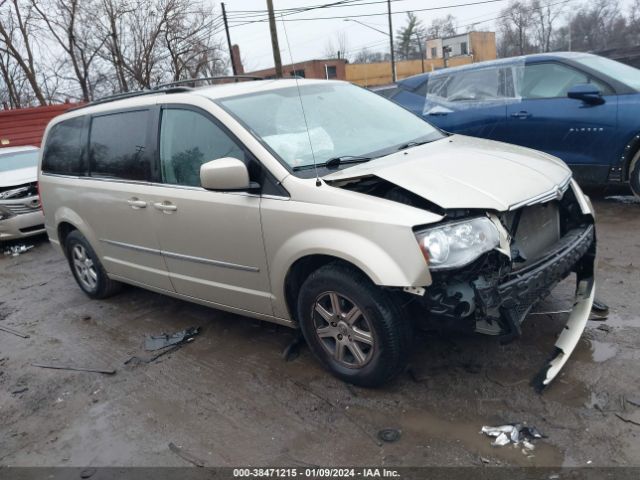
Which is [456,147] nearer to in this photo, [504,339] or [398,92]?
[504,339]

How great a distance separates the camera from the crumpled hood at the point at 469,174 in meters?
2.88

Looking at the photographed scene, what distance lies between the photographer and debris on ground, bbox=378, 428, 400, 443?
Answer: 112 inches

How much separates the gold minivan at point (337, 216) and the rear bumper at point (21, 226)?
422 cm

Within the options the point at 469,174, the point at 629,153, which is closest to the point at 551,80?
the point at 629,153

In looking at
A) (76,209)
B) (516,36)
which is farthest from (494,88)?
(516,36)

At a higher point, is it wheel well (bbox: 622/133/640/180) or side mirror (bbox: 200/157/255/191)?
side mirror (bbox: 200/157/255/191)

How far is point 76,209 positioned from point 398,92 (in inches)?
199

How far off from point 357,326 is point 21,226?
694 cm

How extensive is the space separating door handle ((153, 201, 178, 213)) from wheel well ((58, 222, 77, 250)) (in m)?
1.81

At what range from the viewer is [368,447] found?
2807mm

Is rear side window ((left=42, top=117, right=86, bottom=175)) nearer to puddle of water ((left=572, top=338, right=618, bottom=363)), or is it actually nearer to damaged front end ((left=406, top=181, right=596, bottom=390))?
damaged front end ((left=406, top=181, right=596, bottom=390))

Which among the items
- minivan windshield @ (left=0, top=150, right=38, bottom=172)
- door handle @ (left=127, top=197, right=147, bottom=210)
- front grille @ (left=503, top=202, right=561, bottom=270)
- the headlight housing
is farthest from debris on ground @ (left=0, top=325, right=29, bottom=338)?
minivan windshield @ (left=0, top=150, right=38, bottom=172)

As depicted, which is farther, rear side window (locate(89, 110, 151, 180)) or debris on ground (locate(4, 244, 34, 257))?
debris on ground (locate(4, 244, 34, 257))

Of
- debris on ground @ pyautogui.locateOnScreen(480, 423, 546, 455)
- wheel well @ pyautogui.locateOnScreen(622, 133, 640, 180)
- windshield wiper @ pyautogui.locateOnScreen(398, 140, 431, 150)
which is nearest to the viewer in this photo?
debris on ground @ pyautogui.locateOnScreen(480, 423, 546, 455)
